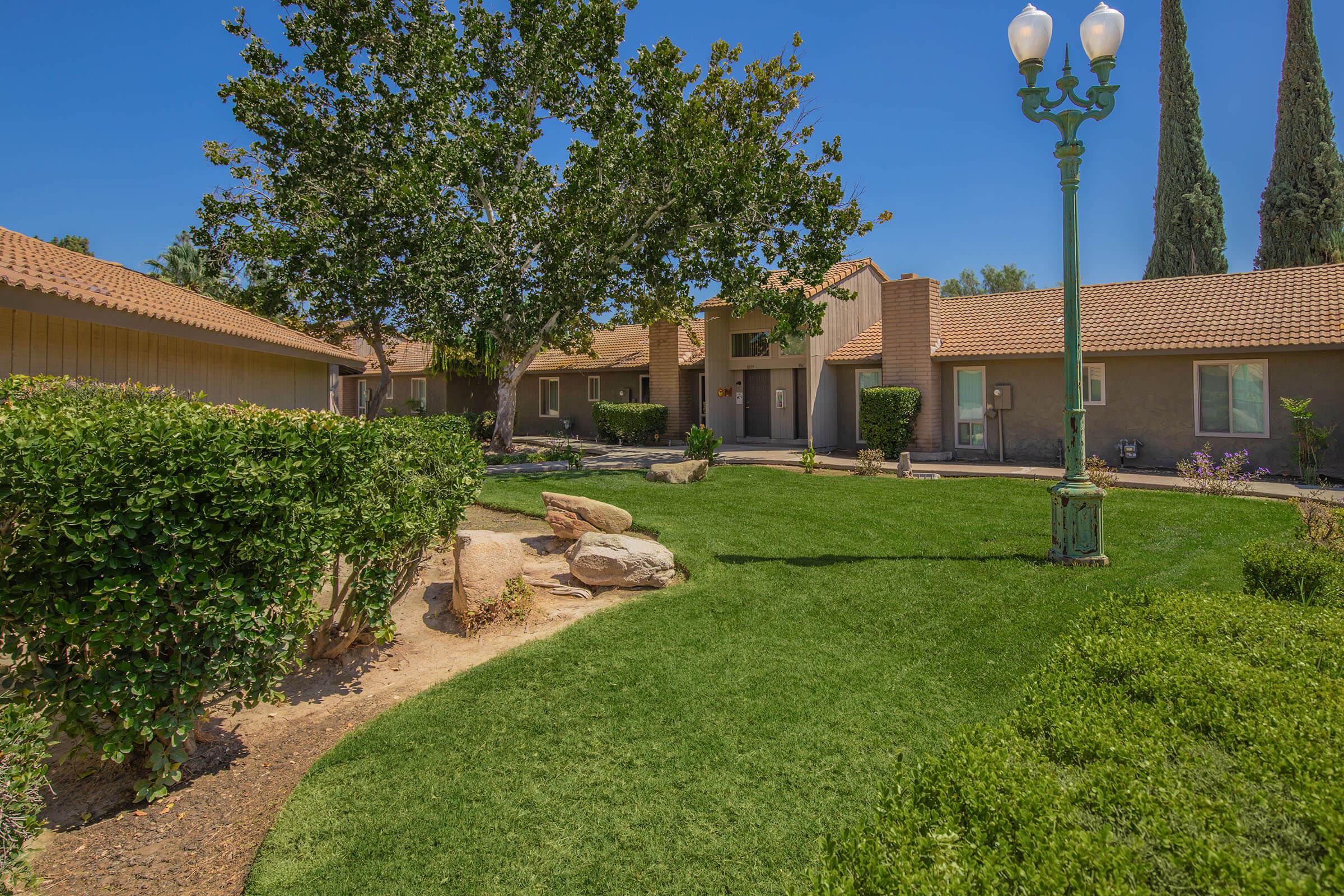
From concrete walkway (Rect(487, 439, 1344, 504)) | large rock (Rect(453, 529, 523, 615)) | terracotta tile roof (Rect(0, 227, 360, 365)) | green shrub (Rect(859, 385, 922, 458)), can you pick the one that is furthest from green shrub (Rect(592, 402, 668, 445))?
large rock (Rect(453, 529, 523, 615))

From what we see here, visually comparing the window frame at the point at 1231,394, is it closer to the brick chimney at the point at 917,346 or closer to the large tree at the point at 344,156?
the brick chimney at the point at 917,346

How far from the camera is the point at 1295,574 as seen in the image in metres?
5.18

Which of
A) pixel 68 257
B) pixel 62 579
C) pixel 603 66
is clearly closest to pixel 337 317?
pixel 68 257

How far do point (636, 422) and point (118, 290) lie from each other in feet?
51.7

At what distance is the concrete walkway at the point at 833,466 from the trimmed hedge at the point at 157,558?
12.0 metres

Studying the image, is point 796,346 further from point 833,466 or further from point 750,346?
point 833,466

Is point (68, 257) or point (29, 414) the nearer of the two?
point (29, 414)

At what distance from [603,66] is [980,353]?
38.8 feet

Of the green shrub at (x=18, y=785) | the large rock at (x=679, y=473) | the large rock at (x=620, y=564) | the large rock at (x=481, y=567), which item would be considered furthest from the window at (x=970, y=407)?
the green shrub at (x=18, y=785)

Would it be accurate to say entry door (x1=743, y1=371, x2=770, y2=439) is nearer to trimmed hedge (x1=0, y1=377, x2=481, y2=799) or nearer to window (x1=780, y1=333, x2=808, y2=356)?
window (x1=780, y1=333, x2=808, y2=356)

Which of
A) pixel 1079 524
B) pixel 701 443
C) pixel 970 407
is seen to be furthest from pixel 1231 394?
pixel 701 443

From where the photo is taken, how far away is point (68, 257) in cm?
1216

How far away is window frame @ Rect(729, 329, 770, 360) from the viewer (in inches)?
887

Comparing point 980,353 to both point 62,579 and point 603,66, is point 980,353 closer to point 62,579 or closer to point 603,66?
point 603,66
